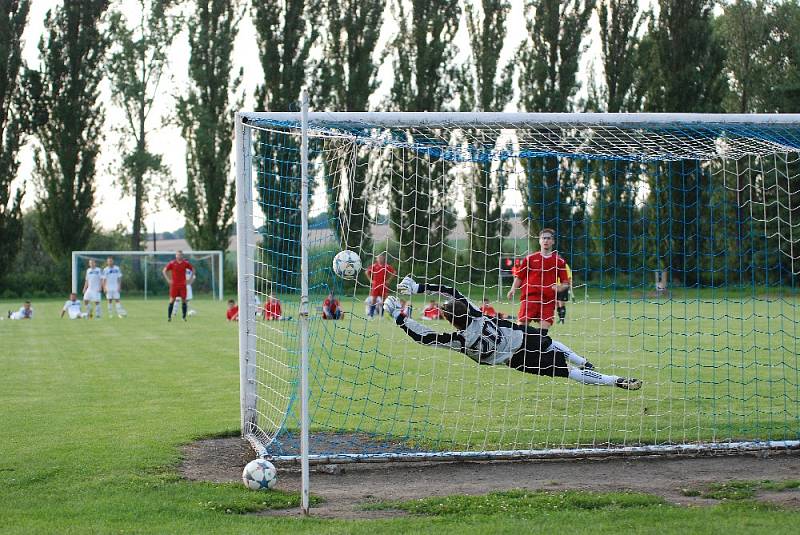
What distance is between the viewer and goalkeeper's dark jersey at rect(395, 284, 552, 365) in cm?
859

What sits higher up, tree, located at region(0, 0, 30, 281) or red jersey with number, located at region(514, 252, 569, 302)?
tree, located at region(0, 0, 30, 281)

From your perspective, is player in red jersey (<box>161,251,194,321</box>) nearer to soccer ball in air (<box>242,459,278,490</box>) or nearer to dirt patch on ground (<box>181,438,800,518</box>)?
dirt patch on ground (<box>181,438,800,518</box>)

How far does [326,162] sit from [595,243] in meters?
16.8

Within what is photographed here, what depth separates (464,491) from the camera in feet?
21.8

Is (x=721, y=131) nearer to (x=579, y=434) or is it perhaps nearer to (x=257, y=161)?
(x=579, y=434)

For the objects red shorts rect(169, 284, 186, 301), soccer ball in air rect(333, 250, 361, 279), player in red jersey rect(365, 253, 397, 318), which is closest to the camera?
soccer ball in air rect(333, 250, 361, 279)

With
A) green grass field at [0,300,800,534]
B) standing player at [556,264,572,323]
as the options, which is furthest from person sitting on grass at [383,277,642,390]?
standing player at [556,264,572,323]

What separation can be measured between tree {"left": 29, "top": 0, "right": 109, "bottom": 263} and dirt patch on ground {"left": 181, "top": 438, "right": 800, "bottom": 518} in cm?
3546

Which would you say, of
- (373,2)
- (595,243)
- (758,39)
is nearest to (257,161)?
(595,243)

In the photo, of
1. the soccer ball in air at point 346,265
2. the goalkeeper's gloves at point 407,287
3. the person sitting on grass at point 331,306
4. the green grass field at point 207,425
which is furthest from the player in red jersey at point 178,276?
the soccer ball in air at point 346,265

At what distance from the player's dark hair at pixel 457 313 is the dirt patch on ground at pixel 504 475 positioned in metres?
1.52

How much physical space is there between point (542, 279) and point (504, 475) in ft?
14.3

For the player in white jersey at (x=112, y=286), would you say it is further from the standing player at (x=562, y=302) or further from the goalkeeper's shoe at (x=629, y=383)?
the goalkeeper's shoe at (x=629, y=383)

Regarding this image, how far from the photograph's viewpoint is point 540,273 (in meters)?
11.8
